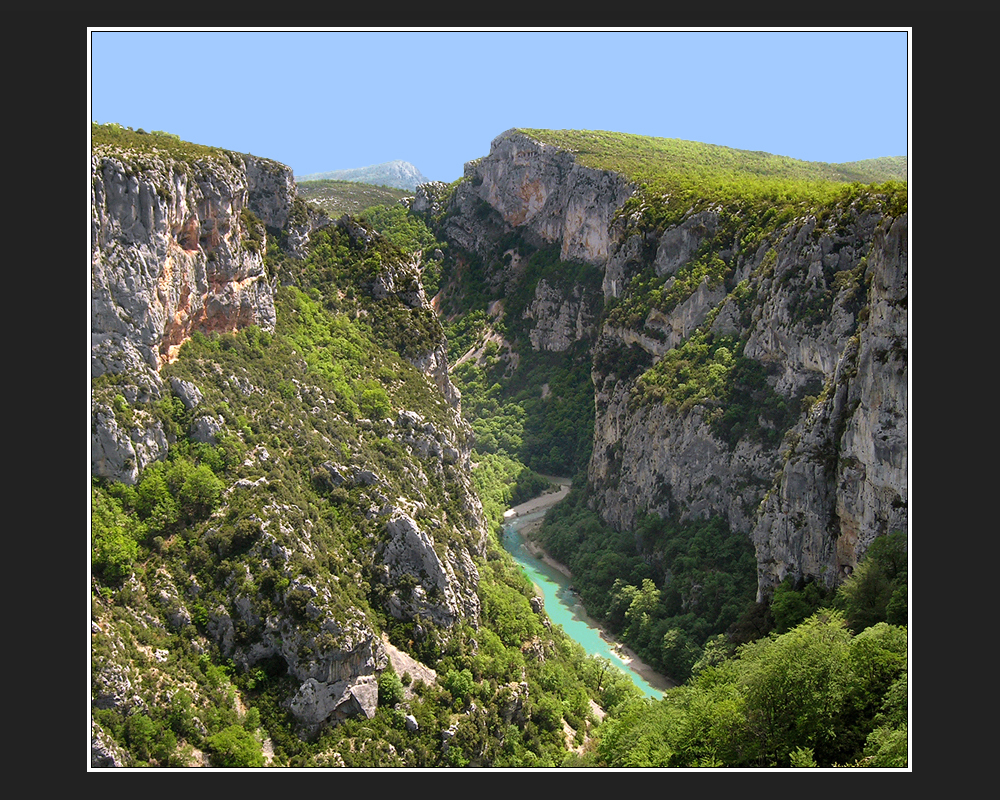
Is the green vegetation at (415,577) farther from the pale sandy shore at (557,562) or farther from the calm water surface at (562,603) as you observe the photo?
the calm water surface at (562,603)

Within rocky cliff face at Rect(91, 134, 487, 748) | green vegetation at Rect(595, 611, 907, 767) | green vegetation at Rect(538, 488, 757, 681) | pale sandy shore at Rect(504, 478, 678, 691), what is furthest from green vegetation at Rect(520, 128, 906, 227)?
rocky cliff face at Rect(91, 134, 487, 748)

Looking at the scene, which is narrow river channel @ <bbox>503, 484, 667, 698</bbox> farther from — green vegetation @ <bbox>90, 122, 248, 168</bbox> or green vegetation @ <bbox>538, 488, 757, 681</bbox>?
green vegetation @ <bbox>90, 122, 248, 168</bbox>

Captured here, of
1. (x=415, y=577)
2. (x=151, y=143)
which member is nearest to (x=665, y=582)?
(x=415, y=577)

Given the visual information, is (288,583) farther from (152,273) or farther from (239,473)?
(152,273)

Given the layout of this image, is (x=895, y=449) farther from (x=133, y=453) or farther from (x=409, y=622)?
(x=133, y=453)

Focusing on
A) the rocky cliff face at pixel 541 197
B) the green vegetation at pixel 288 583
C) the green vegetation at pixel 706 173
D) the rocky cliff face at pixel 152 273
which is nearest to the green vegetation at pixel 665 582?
the green vegetation at pixel 288 583

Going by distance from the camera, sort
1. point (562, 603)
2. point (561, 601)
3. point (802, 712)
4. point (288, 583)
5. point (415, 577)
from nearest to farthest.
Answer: point (802, 712)
point (288, 583)
point (415, 577)
point (562, 603)
point (561, 601)

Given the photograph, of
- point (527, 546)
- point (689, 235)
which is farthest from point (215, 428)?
point (689, 235)
